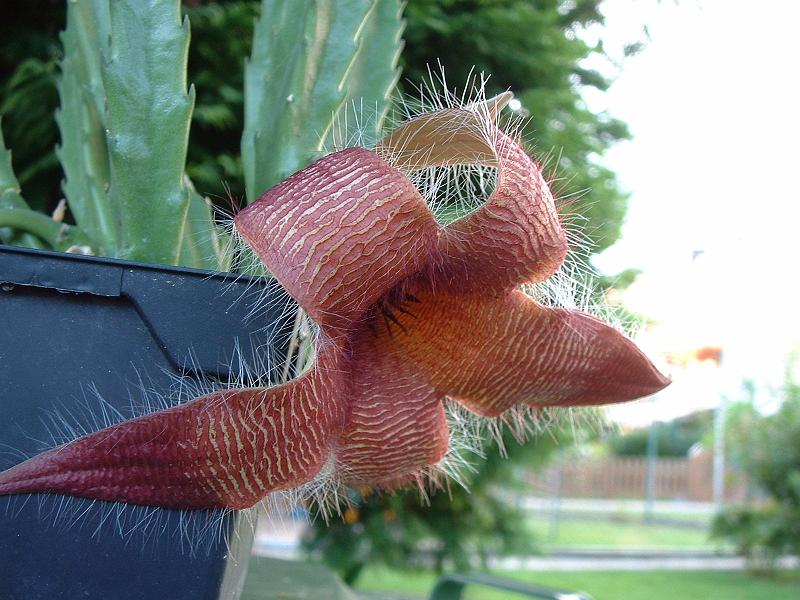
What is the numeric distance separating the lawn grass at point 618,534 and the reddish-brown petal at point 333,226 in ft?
22.5

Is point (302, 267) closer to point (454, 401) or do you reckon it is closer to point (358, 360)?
point (358, 360)

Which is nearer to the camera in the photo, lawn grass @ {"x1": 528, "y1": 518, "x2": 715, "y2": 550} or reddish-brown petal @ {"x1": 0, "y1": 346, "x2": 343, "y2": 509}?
reddish-brown petal @ {"x1": 0, "y1": 346, "x2": 343, "y2": 509}

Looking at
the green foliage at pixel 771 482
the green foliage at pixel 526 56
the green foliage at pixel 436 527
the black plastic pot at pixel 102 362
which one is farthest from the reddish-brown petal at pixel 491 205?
the green foliage at pixel 771 482

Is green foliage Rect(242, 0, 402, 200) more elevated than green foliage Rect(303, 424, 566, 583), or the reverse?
green foliage Rect(242, 0, 402, 200)

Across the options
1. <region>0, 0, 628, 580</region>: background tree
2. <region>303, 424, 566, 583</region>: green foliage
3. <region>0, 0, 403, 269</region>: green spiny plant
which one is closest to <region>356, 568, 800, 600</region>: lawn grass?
<region>303, 424, 566, 583</region>: green foliage

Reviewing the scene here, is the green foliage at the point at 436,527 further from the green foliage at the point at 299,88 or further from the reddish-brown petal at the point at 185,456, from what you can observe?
the reddish-brown petal at the point at 185,456

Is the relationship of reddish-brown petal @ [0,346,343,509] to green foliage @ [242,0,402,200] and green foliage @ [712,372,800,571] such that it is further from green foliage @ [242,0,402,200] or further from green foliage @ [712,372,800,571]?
green foliage @ [712,372,800,571]

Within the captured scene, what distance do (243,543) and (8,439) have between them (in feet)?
0.49

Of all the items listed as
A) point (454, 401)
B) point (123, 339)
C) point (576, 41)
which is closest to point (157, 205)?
point (123, 339)

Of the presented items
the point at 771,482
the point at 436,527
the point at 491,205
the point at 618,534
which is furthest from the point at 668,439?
the point at 491,205

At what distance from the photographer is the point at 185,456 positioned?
38 centimetres

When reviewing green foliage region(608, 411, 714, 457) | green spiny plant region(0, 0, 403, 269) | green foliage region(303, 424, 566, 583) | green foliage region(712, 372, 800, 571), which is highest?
green spiny plant region(0, 0, 403, 269)

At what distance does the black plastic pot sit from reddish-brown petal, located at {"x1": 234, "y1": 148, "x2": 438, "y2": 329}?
0.20 ft

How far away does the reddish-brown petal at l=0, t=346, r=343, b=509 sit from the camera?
0.38 meters
